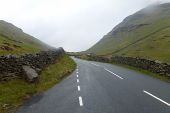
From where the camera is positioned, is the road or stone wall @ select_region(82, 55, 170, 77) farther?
stone wall @ select_region(82, 55, 170, 77)

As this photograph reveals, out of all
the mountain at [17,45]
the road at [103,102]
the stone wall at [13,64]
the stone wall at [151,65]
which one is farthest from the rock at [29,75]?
the stone wall at [151,65]

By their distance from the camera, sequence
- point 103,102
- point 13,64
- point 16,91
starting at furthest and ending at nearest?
point 13,64 < point 16,91 < point 103,102

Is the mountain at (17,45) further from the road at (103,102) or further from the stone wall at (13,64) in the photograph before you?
the road at (103,102)

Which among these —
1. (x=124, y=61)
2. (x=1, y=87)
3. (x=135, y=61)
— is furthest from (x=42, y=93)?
(x=124, y=61)

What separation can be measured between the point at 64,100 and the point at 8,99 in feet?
12.3

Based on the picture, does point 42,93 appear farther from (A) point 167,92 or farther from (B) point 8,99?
(A) point 167,92

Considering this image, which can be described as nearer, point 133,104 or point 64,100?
point 133,104

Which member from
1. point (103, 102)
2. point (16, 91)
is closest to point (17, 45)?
point (16, 91)

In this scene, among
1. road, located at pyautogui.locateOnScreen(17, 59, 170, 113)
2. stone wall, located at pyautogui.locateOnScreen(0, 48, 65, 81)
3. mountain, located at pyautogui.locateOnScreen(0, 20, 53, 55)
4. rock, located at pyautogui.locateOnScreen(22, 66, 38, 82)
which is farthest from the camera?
mountain, located at pyautogui.locateOnScreen(0, 20, 53, 55)

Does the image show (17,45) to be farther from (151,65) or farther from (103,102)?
(103,102)

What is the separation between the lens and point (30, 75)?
24359 millimetres

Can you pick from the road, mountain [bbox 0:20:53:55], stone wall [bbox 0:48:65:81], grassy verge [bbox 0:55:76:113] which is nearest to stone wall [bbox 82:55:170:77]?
the road

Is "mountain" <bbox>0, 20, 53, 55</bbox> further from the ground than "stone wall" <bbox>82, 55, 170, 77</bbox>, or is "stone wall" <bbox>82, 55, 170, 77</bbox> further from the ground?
"mountain" <bbox>0, 20, 53, 55</bbox>

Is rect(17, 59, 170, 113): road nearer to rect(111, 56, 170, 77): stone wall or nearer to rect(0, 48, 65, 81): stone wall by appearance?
rect(0, 48, 65, 81): stone wall
